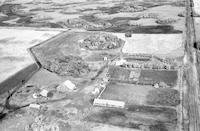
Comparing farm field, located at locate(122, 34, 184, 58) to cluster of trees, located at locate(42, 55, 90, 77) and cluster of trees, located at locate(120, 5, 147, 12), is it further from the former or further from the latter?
cluster of trees, located at locate(120, 5, 147, 12)

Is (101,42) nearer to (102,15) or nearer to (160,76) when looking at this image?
(160,76)

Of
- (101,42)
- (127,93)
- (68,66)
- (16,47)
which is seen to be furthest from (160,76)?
(16,47)

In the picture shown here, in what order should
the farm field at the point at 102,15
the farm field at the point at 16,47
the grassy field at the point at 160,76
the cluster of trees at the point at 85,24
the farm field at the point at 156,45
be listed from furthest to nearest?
the cluster of trees at the point at 85,24
the farm field at the point at 102,15
the farm field at the point at 156,45
the farm field at the point at 16,47
the grassy field at the point at 160,76

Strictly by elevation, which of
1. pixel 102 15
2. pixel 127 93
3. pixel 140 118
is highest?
pixel 102 15

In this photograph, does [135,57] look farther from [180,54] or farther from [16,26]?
[16,26]

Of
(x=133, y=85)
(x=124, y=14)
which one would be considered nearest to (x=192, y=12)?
(x=124, y=14)

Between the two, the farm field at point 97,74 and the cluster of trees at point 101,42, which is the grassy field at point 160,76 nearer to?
the farm field at point 97,74

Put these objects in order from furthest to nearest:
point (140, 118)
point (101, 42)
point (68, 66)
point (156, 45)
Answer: point (101, 42)
point (156, 45)
point (68, 66)
point (140, 118)

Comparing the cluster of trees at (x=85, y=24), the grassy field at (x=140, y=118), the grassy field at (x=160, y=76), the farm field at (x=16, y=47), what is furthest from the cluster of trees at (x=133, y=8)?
the grassy field at (x=140, y=118)

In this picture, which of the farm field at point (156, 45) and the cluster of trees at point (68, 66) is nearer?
the cluster of trees at point (68, 66)

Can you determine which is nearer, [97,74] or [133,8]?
[97,74]

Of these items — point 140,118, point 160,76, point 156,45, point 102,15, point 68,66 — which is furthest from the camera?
point 102,15
